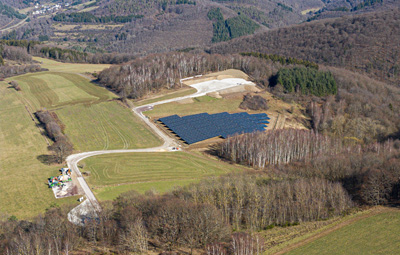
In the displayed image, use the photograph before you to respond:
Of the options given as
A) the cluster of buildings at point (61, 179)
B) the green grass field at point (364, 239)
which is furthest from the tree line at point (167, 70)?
the green grass field at point (364, 239)

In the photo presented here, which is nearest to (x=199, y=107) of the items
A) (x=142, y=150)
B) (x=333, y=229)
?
(x=142, y=150)

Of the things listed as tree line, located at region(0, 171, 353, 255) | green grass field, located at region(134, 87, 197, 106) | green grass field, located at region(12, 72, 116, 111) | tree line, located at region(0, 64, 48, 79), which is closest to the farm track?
tree line, located at region(0, 171, 353, 255)

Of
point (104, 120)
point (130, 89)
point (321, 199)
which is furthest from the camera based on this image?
point (130, 89)

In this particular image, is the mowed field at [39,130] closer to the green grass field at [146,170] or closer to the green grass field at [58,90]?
the green grass field at [58,90]

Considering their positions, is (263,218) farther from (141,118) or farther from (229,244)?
(141,118)

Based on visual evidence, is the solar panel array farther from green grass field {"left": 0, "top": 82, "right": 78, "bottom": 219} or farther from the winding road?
green grass field {"left": 0, "top": 82, "right": 78, "bottom": 219}

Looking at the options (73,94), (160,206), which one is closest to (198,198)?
(160,206)
